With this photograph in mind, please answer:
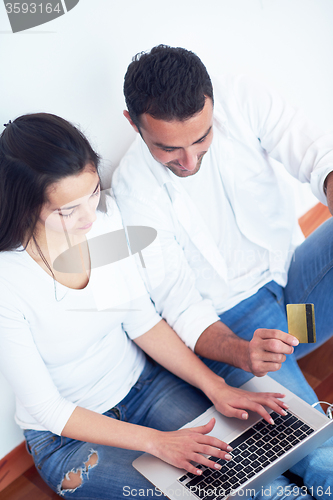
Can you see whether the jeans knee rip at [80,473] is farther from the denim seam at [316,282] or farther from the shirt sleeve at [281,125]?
the shirt sleeve at [281,125]

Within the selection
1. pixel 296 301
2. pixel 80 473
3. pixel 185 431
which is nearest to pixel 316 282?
pixel 296 301

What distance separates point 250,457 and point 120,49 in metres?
0.93

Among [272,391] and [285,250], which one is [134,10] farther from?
[272,391]

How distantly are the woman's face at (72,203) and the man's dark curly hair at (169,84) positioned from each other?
19 centimetres

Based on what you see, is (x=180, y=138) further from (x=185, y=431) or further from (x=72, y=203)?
(x=185, y=431)

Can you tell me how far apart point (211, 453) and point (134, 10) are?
968mm

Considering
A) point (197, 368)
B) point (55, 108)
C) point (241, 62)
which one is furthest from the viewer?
point (241, 62)

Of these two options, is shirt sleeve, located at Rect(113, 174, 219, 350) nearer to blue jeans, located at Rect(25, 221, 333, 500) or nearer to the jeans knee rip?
blue jeans, located at Rect(25, 221, 333, 500)

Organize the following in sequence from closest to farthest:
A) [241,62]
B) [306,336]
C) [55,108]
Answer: [306,336] < [55,108] < [241,62]

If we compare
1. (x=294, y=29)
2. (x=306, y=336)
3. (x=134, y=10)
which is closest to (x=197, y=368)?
(x=306, y=336)

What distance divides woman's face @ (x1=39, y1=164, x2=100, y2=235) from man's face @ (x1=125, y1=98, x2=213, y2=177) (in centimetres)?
17

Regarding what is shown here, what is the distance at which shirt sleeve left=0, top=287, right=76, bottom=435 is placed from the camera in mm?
870

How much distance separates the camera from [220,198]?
44.9 inches

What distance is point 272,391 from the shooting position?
39.0 inches
